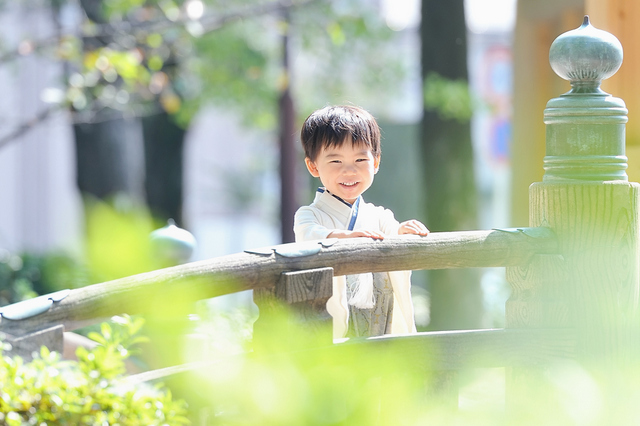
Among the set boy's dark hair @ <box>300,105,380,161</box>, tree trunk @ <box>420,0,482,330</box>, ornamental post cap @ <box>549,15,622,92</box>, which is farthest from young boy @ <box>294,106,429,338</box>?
tree trunk @ <box>420,0,482,330</box>

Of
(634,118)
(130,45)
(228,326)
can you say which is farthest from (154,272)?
(130,45)

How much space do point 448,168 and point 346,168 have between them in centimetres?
498

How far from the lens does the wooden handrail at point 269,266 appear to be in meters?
2.13

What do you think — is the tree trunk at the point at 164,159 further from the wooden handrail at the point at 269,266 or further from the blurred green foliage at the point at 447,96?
the wooden handrail at the point at 269,266

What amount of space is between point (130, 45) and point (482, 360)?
6.30 meters

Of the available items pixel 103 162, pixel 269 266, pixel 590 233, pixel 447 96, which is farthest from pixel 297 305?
pixel 103 162

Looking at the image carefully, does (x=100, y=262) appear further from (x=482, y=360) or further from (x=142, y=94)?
(x=142, y=94)

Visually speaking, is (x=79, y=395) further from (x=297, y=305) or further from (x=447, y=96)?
(x=447, y=96)

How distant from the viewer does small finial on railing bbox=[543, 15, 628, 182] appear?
8.50 ft

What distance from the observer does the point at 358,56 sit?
12055 mm

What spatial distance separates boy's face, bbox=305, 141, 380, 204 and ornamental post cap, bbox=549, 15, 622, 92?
70 cm

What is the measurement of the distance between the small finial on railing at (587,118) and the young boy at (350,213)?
0.53 metres

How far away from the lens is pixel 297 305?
231 centimetres

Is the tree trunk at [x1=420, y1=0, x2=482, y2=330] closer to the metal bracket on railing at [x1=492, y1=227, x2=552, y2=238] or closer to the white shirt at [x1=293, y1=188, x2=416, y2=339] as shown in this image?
the white shirt at [x1=293, y1=188, x2=416, y2=339]
